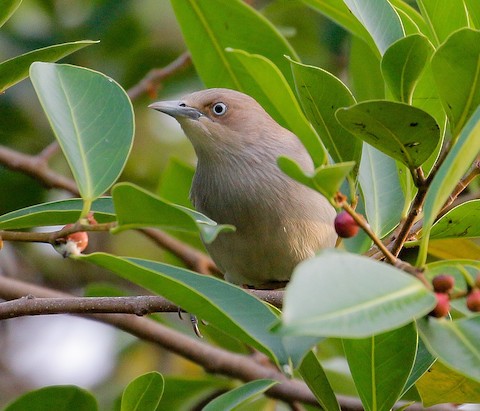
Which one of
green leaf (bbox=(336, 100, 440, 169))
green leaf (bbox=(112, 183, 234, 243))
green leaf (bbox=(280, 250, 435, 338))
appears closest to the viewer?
green leaf (bbox=(280, 250, 435, 338))

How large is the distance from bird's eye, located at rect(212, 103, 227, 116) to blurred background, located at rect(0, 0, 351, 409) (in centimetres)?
59

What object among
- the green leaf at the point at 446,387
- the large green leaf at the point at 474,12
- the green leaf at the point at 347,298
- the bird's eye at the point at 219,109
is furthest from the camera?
the bird's eye at the point at 219,109

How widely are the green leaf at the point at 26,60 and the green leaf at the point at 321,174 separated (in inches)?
37.3

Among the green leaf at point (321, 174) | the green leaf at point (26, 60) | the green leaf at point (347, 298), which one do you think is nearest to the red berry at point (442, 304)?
the green leaf at point (347, 298)

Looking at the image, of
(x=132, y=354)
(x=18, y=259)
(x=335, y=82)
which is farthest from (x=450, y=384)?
(x=18, y=259)

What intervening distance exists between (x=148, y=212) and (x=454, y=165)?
68 cm

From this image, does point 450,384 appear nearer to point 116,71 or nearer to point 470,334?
point 470,334

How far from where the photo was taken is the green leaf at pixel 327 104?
2.38 m

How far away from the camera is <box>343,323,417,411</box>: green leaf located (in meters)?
2.36

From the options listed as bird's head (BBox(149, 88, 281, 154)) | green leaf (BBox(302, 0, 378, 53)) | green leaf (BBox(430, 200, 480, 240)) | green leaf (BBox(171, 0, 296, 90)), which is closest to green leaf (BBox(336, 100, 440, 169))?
green leaf (BBox(430, 200, 480, 240))

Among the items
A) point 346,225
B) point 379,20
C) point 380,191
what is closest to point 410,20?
point 379,20

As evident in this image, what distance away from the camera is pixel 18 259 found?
5.27 metres

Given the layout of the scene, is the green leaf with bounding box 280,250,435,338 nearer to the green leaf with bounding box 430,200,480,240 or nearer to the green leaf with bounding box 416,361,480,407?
the green leaf with bounding box 430,200,480,240

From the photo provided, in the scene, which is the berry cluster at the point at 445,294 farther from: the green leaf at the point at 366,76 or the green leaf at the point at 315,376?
the green leaf at the point at 366,76
